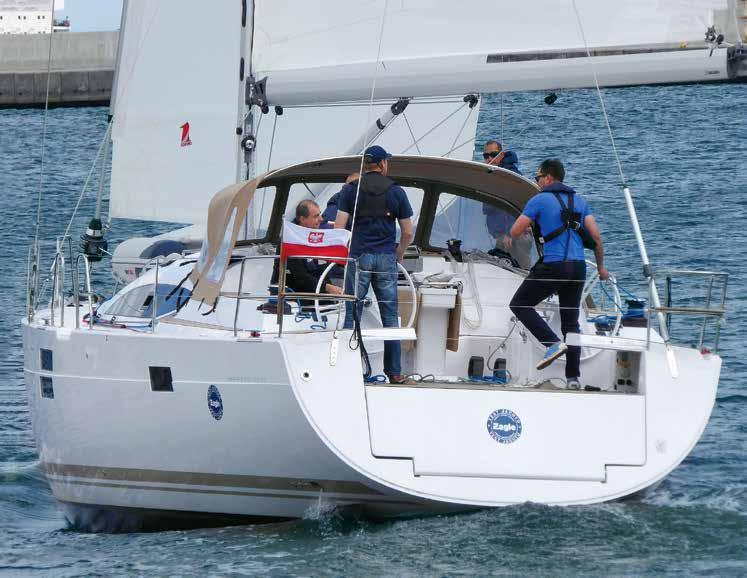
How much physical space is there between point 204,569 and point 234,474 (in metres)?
0.83

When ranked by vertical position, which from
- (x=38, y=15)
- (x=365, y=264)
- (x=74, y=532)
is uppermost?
(x=38, y=15)

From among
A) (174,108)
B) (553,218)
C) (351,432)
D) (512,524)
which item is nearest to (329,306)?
(351,432)

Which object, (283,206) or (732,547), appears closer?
(732,547)

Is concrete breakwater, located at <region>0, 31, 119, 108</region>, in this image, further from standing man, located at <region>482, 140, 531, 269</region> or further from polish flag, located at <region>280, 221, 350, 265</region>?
polish flag, located at <region>280, 221, 350, 265</region>

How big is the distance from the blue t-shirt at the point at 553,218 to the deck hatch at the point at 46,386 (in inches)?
125

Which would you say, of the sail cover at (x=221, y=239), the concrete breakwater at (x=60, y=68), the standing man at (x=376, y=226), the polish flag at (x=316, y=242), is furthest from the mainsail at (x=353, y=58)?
the concrete breakwater at (x=60, y=68)

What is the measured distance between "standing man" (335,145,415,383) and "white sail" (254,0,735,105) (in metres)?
1.21

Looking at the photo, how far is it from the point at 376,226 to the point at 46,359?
7.66 feet

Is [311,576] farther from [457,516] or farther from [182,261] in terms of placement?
[182,261]

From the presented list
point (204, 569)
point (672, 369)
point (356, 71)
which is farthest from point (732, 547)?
point (356, 71)

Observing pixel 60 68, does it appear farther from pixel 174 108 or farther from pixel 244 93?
pixel 244 93

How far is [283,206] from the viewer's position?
10.9m

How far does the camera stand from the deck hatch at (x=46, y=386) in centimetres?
979

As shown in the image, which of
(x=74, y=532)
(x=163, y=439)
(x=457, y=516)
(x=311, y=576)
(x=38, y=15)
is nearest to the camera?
(x=311, y=576)
